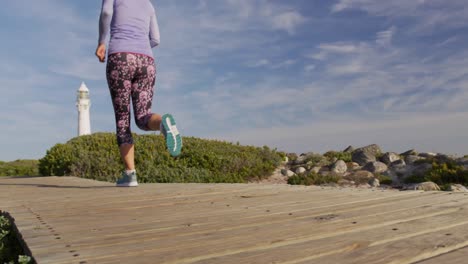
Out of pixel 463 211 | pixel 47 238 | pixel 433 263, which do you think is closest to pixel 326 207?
pixel 463 211

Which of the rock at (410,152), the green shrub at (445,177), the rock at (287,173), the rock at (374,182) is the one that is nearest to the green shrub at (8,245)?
the rock at (374,182)

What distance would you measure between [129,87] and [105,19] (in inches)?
35.1

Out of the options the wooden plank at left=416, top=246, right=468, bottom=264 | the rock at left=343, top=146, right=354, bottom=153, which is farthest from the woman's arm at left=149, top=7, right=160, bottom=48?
the rock at left=343, top=146, right=354, bottom=153

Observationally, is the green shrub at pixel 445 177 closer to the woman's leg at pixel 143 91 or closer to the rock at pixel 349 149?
the rock at pixel 349 149

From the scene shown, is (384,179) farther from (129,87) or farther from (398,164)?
(129,87)

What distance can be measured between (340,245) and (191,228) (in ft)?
3.26

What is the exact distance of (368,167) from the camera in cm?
1361

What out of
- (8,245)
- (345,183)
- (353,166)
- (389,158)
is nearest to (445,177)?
(345,183)

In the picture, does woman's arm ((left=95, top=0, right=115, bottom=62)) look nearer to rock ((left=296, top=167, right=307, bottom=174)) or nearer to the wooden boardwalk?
the wooden boardwalk

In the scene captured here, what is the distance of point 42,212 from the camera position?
3828mm

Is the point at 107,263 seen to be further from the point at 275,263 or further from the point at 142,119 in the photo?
the point at 142,119

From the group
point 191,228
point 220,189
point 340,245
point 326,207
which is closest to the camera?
point 340,245

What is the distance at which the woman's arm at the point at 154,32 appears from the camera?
6262 millimetres

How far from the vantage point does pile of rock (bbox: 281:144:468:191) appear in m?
11.8
